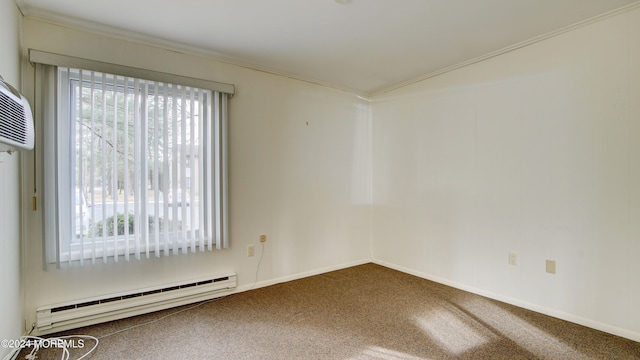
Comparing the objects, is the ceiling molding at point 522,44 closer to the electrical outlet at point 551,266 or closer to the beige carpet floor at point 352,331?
the electrical outlet at point 551,266

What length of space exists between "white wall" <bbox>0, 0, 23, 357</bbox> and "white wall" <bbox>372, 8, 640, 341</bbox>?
134 inches

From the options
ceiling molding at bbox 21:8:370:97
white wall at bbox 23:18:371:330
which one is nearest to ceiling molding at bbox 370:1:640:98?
white wall at bbox 23:18:371:330

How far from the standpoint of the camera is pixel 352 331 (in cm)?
213

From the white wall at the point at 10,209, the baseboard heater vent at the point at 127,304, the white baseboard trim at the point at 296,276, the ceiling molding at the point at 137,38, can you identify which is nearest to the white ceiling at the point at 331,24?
the ceiling molding at the point at 137,38

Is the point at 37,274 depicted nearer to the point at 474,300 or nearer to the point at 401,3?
the point at 401,3

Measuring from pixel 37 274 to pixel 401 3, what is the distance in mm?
3191

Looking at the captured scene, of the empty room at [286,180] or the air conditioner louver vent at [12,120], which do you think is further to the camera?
the empty room at [286,180]

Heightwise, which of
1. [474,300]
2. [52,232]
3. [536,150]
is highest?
[536,150]

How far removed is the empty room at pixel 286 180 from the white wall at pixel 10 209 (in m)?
0.02

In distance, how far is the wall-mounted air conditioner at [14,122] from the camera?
49.5 inches

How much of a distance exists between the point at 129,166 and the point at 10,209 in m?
0.72

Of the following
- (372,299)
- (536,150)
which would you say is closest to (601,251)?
(536,150)

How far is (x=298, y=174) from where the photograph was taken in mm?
3354

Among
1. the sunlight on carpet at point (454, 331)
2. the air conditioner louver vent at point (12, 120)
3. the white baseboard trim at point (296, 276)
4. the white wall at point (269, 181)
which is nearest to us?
the air conditioner louver vent at point (12, 120)
